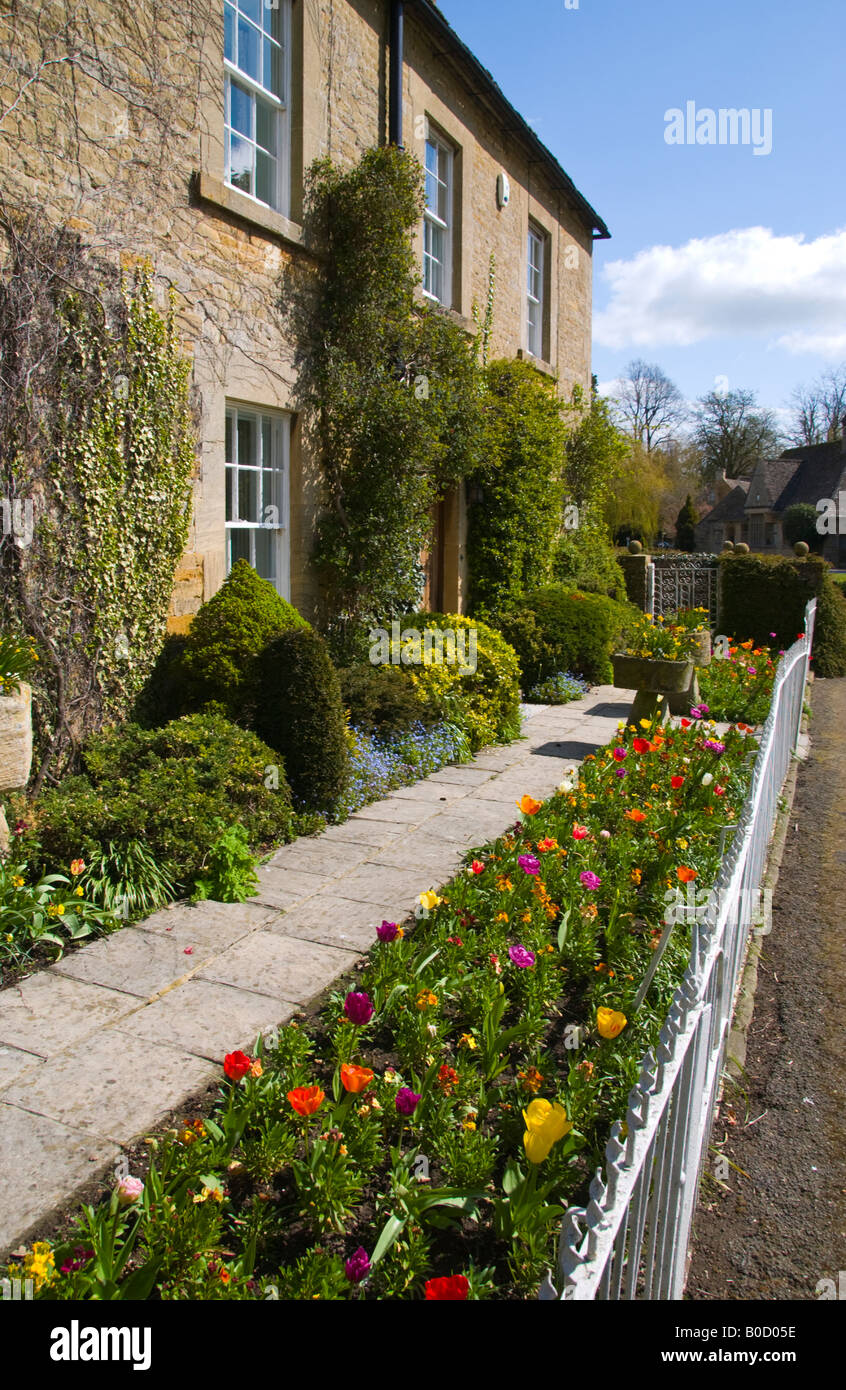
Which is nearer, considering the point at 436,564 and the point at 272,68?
the point at 272,68

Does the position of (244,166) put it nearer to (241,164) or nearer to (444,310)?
(241,164)

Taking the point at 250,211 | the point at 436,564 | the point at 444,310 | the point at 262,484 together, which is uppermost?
the point at 444,310

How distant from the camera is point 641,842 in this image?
483 centimetres

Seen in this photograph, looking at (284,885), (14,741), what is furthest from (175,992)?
(14,741)

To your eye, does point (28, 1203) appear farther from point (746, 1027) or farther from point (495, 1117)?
point (746, 1027)

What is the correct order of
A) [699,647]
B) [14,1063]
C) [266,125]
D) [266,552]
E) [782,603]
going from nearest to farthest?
[14,1063]
[266,125]
[266,552]
[699,647]
[782,603]

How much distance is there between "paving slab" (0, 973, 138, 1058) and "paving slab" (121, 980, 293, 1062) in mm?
120

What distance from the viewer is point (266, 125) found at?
766 cm

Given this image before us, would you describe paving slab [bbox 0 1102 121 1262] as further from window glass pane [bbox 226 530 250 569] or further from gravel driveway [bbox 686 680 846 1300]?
window glass pane [bbox 226 530 250 569]

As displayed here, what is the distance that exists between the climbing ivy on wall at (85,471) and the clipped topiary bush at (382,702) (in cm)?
155

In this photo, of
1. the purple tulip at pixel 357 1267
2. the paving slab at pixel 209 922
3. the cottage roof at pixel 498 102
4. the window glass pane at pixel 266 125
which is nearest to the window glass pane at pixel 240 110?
the window glass pane at pixel 266 125

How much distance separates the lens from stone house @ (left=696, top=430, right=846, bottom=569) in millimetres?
50125

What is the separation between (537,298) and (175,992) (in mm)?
→ 12988

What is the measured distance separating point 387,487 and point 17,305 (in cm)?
381
